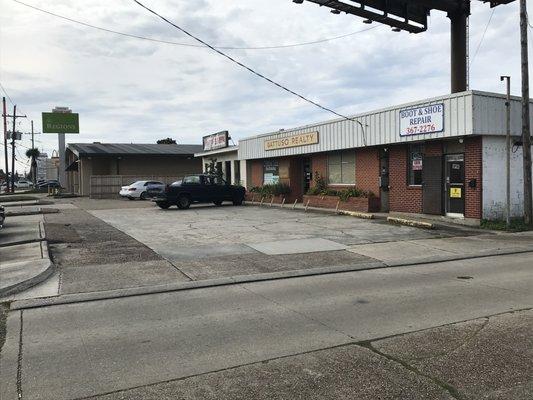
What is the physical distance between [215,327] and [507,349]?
320 cm

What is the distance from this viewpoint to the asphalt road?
4.71 meters

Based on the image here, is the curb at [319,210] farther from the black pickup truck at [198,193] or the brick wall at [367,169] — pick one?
the brick wall at [367,169]

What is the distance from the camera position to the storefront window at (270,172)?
29531 mm

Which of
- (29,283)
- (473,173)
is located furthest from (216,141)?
(29,283)

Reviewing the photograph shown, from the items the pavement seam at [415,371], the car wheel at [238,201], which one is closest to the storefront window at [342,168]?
the car wheel at [238,201]

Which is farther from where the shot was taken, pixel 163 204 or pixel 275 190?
pixel 275 190

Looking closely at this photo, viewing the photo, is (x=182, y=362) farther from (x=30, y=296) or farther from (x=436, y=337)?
(x=30, y=296)

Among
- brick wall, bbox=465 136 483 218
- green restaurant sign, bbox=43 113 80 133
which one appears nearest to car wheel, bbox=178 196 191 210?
brick wall, bbox=465 136 483 218

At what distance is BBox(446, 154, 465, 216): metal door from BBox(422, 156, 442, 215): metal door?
0.89ft

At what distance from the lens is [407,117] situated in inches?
719

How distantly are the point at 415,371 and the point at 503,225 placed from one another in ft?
41.2

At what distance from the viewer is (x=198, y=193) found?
25.8 m

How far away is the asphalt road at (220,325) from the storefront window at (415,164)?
10040 mm

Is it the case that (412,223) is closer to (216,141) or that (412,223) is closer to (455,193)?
(455,193)
